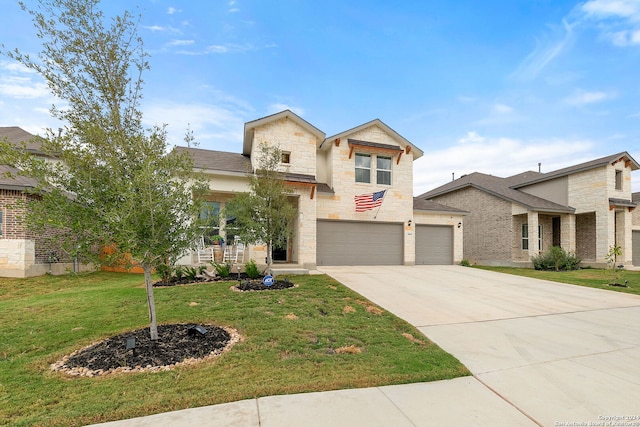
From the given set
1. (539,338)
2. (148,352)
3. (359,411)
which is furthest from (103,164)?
→ (539,338)

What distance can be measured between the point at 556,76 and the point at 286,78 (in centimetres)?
1308

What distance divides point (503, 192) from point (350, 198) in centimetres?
1198

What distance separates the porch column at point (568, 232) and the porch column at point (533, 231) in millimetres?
2484

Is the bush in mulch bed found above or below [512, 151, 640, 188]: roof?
below

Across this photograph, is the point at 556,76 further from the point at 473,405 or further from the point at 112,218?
the point at 112,218

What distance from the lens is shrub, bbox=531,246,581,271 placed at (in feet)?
55.0

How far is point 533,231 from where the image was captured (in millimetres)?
18031

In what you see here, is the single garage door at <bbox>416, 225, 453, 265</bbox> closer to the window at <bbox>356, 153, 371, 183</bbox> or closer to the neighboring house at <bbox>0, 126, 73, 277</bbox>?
the window at <bbox>356, 153, 371, 183</bbox>

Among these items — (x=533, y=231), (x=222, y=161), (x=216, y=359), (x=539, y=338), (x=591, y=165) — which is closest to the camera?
(x=216, y=359)

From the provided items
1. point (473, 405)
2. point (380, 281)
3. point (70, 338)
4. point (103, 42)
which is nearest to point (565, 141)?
point (380, 281)

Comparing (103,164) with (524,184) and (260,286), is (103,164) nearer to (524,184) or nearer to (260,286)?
(260,286)

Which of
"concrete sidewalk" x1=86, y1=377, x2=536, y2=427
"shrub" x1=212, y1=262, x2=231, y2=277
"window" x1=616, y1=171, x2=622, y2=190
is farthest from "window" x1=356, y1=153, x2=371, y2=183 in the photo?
"window" x1=616, y1=171, x2=622, y2=190

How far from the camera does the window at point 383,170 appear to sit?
1627 centimetres

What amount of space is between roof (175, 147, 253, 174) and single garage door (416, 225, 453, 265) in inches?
412
